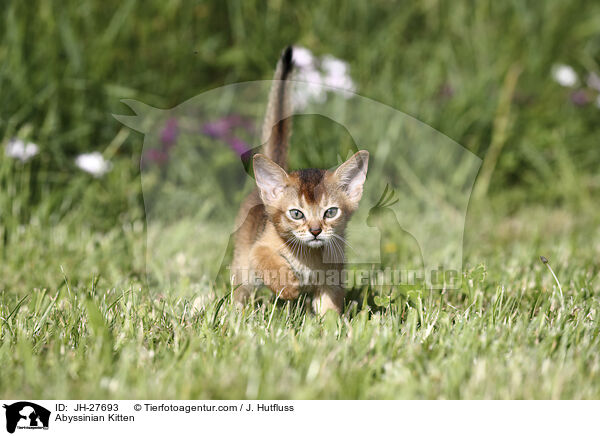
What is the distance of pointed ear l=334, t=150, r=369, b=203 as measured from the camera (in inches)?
78.9

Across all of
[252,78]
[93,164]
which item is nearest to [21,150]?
[93,164]

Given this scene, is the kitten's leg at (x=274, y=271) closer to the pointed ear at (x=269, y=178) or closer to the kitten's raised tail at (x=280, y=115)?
the pointed ear at (x=269, y=178)

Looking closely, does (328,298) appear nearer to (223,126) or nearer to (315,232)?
(315,232)

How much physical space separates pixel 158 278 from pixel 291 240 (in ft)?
2.98

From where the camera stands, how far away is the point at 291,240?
213 cm

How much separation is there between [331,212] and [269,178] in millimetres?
255

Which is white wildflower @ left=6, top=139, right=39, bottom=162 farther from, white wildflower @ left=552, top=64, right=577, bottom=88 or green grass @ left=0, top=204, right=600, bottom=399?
white wildflower @ left=552, top=64, right=577, bottom=88

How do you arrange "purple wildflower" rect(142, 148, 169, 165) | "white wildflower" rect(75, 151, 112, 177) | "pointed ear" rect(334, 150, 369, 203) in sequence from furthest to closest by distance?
"purple wildflower" rect(142, 148, 169, 165) < "white wildflower" rect(75, 151, 112, 177) < "pointed ear" rect(334, 150, 369, 203)

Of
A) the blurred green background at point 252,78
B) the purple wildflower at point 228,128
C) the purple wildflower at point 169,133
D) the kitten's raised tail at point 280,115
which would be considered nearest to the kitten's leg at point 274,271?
the kitten's raised tail at point 280,115
